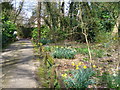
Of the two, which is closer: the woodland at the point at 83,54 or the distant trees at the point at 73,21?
the woodland at the point at 83,54

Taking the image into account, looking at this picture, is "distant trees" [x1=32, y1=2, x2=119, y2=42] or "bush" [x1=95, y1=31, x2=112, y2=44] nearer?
"bush" [x1=95, y1=31, x2=112, y2=44]

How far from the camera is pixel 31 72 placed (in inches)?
237

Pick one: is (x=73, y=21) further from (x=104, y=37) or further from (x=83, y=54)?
(x=104, y=37)

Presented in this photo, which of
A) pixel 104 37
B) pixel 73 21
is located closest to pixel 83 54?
pixel 104 37

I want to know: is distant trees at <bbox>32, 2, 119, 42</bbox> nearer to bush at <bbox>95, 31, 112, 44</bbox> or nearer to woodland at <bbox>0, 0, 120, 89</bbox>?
woodland at <bbox>0, 0, 120, 89</bbox>

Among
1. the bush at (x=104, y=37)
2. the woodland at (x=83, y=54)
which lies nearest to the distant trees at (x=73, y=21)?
the woodland at (x=83, y=54)

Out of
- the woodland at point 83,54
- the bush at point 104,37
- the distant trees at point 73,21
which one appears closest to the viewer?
the woodland at point 83,54

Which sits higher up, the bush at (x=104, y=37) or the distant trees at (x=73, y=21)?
the distant trees at (x=73, y=21)

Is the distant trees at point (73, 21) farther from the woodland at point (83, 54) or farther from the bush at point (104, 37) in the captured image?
the bush at point (104, 37)

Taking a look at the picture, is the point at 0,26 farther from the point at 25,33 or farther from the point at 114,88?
the point at 25,33

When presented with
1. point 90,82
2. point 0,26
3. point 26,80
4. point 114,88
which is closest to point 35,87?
point 26,80

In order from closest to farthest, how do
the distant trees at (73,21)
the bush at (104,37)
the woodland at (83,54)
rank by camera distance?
the woodland at (83,54)
the bush at (104,37)
the distant trees at (73,21)

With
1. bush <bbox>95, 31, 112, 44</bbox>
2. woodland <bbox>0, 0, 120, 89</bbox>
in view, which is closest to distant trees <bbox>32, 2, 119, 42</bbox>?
woodland <bbox>0, 0, 120, 89</bbox>

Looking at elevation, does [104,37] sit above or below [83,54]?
above
